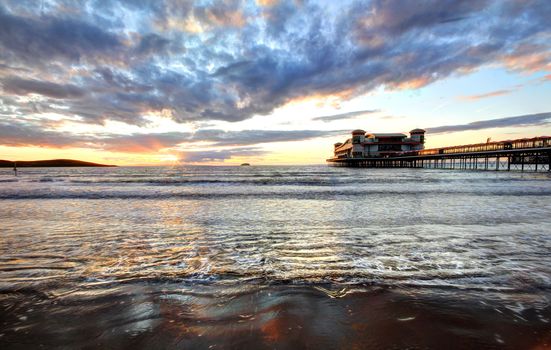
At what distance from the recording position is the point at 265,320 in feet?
9.59

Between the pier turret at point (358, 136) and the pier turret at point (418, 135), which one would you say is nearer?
the pier turret at point (418, 135)

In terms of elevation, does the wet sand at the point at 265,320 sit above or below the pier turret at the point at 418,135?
below

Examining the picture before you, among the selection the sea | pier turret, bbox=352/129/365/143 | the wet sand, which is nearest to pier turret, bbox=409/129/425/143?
pier turret, bbox=352/129/365/143

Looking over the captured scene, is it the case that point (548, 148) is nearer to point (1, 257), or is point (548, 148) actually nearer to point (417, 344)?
point (417, 344)

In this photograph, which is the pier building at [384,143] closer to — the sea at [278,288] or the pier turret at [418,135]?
the pier turret at [418,135]

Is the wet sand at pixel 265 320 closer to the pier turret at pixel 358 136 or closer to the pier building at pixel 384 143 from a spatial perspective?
the pier building at pixel 384 143

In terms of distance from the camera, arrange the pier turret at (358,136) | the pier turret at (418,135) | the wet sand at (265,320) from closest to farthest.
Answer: the wet sand at (265,320), the pier turret at (418,135), the pier turret at (358,136)

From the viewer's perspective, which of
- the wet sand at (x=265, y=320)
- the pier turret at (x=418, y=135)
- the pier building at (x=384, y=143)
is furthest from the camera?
the pier turret at (x=418, y=135)

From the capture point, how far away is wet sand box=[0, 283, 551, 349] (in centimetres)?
256

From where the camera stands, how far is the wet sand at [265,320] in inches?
101

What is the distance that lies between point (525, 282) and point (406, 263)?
62.1 inches

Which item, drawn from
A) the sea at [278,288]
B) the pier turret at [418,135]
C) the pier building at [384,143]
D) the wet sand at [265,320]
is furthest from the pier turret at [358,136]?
the wet sand at [265,320]

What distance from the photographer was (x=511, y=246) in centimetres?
577

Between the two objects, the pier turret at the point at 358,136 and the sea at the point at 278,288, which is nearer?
the sea at the point at 278,288
